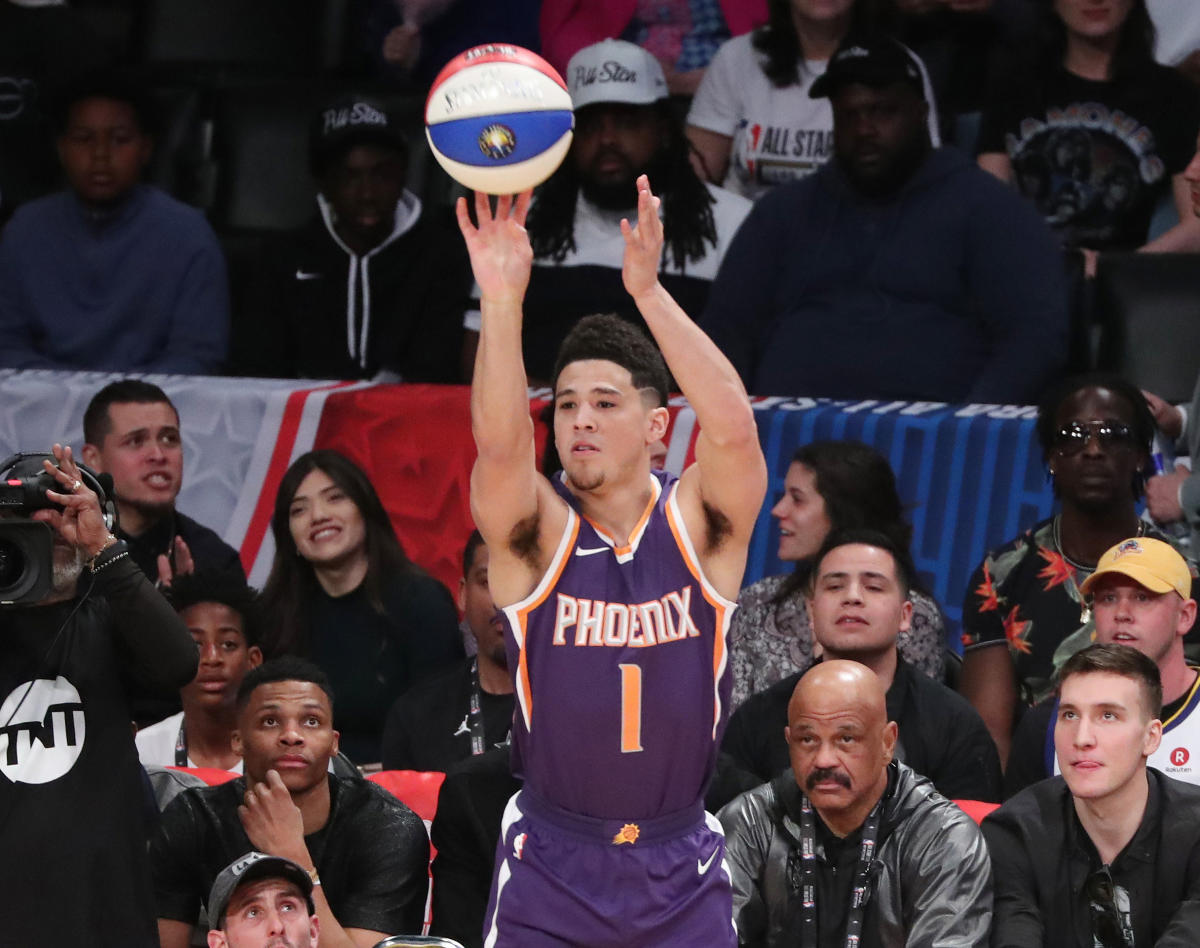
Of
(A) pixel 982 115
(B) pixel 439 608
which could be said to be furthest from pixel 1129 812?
(A) pixel 982 115

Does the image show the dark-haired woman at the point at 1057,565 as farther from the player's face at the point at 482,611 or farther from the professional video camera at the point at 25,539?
the professional video camera at the point at 25,539

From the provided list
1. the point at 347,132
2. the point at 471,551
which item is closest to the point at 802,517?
the point at 471,551

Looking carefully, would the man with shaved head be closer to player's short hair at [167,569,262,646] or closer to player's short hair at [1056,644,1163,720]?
player's short hair at [1056,644,1163,720]

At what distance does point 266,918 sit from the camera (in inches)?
220

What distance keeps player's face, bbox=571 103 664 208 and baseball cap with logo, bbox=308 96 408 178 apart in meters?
0.89

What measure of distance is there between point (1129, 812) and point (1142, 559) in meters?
0.94

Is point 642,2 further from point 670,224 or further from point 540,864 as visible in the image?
point 540,864

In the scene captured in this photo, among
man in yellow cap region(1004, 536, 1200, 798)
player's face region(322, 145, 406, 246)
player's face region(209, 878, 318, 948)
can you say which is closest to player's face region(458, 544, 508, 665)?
player's face region(209, 878, 318, 948)

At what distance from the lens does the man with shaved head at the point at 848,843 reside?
18.5ft

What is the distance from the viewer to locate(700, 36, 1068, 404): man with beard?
8156mm

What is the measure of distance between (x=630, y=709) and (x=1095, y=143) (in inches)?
186

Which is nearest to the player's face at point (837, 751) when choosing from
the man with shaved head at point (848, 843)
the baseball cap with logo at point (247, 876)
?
the man with shaved head at point (848, 843)

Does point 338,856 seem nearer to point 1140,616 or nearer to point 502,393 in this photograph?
point 502,393

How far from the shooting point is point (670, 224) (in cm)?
902
